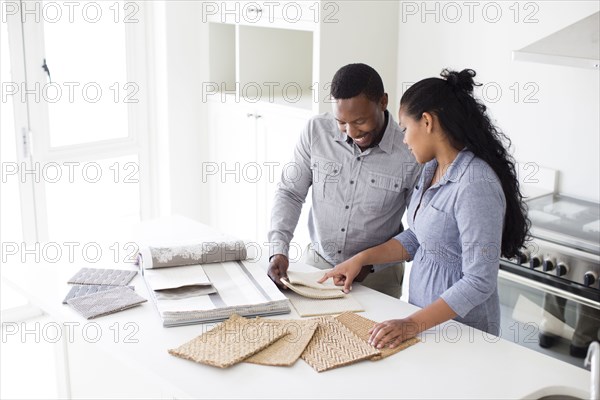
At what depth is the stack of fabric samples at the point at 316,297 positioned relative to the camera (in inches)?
81.6

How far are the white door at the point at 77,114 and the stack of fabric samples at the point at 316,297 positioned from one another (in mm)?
1781

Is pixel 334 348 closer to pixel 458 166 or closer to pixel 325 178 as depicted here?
pixel 458 166

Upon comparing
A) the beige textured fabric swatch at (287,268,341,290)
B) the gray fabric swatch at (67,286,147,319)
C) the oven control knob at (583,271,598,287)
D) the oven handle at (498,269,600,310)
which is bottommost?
the oven handle at (498,269,600,310)

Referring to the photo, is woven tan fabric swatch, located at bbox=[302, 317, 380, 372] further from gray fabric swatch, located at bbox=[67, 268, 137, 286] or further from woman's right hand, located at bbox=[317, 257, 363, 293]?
gray fabric swatch, located at bbox=[67, 268, 137, 286]

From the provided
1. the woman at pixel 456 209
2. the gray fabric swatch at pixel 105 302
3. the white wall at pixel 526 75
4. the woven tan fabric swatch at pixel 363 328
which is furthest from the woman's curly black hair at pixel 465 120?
the white wall at pixel 526 75

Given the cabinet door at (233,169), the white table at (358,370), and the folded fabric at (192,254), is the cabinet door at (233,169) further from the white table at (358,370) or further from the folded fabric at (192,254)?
the white table at (358,370)

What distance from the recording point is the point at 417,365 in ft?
5.88

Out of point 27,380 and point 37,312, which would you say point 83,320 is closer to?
point 27,380

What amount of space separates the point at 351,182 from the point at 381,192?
101 mm

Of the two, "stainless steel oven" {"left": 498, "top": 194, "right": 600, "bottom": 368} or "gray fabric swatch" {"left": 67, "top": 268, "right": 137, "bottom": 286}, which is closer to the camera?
"gray fabric swatch" {"left": 67, "top": 268, "right": 137, "bottom": 286}

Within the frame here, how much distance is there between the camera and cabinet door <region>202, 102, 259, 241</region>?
12.3 feet

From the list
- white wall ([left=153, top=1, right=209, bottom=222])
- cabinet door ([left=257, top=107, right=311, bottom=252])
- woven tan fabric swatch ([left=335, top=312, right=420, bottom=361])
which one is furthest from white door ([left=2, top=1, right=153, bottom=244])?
woven tan fabric swatch ([left=335, top=312, right=420, bottom=361])

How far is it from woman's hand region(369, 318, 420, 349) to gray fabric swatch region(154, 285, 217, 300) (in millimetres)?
464

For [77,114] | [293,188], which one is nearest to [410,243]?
[293,188]
